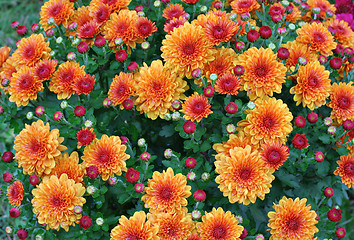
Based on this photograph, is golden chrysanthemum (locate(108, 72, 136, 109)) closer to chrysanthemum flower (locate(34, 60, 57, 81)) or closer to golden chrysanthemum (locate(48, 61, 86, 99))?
golden chrysanthemum (locate(48, 61, 86, 99))

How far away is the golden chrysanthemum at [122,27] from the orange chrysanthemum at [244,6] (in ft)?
2.65

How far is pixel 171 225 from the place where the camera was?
2004 millimetres

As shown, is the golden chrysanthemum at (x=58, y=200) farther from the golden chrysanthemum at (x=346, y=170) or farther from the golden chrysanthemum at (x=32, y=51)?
the golden chrysanthemum at (x=346, y=170)

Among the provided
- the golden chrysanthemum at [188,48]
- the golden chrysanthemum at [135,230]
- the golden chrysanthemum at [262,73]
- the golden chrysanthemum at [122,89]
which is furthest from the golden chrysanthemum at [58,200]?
the golden chrysanthemum at [262,73]

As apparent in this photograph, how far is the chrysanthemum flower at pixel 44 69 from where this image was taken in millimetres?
2338

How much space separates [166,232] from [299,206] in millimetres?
859

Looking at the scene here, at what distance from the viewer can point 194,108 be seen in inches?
83.6

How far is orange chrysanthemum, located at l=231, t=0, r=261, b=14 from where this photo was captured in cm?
263

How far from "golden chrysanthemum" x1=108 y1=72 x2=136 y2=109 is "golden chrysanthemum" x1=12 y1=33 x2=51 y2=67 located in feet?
2.03

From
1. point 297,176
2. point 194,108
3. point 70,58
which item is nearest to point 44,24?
point 70,58

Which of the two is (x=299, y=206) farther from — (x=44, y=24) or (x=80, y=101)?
(x=44, y=24)

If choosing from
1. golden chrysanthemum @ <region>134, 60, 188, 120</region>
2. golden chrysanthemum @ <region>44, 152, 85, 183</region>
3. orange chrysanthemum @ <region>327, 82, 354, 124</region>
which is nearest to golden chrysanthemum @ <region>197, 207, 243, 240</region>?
golden chrysanthemum @ <region>134, 60, 188, 120</region>

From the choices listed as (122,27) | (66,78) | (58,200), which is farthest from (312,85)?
(58,200)

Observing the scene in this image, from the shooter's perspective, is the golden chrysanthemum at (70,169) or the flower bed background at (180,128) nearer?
the flower bed background at (180,128)
